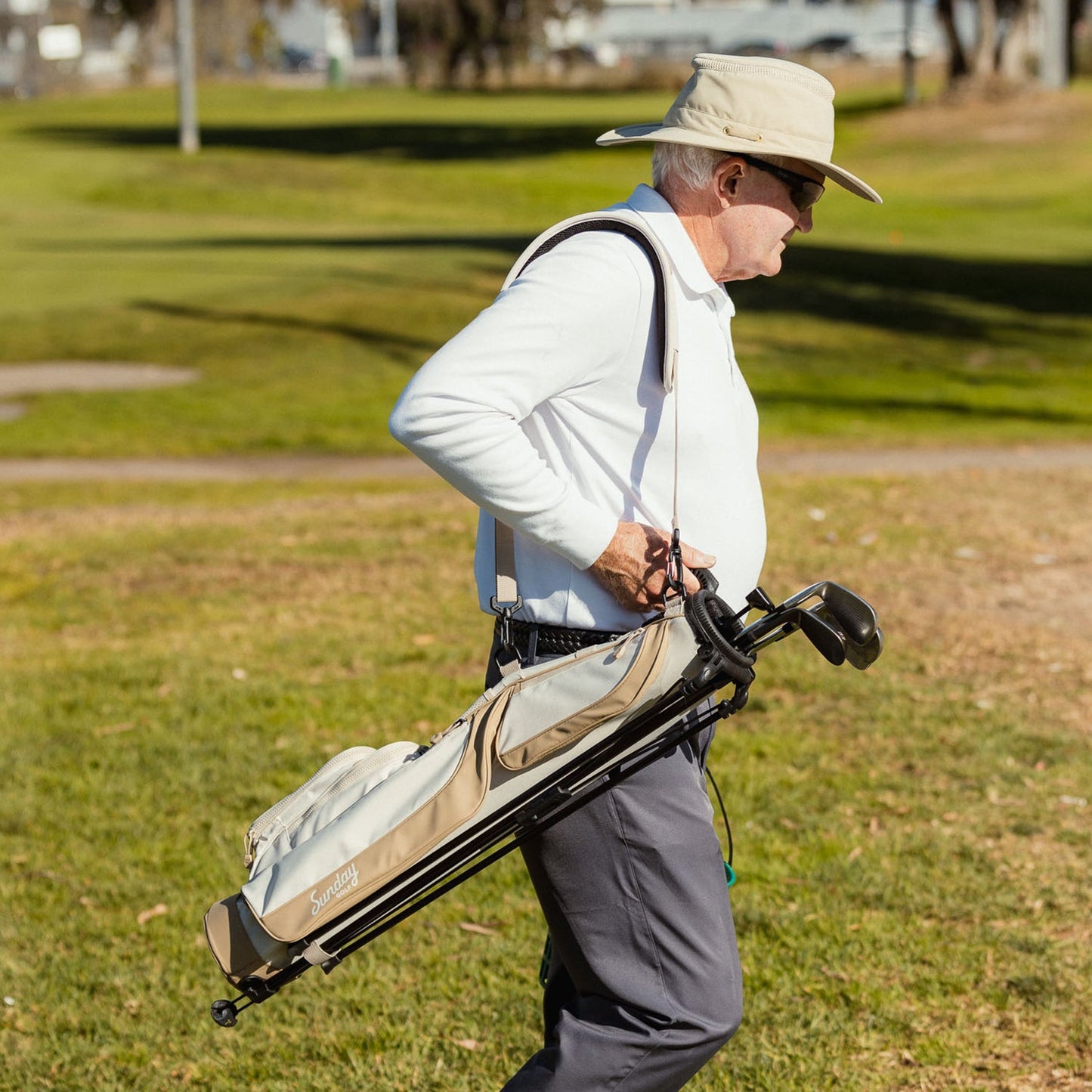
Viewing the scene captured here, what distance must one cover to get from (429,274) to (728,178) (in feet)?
64.4

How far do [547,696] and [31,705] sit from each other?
435 cm

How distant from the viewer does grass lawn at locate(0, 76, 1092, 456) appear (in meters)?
14.6

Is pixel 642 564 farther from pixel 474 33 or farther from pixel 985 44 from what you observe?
pixel 474 33

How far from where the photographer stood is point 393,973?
441 centimetres

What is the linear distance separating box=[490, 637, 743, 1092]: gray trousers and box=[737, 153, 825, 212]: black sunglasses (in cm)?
100

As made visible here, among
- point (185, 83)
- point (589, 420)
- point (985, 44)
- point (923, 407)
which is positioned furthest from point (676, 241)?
point (985, 44)

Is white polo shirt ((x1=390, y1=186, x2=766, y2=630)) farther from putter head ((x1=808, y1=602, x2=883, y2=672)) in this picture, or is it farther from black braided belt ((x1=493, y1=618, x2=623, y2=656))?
putter head ((x1=808, y1=602, x2=883, y2=672))

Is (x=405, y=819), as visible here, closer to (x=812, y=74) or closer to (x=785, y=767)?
(x=812, y=74)

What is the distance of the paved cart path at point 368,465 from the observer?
38.0 feet

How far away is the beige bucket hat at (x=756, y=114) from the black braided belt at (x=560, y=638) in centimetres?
85

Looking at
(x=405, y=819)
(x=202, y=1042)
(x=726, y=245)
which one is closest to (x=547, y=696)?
(x=405, y=819)

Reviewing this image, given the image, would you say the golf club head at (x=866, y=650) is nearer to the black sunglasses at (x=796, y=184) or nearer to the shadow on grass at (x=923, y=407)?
the black sunglasses at (x=796, y=184)

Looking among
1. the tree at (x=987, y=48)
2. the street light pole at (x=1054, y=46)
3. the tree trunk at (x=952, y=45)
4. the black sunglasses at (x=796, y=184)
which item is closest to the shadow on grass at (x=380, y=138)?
the tree trunk at (x=952, y=45)

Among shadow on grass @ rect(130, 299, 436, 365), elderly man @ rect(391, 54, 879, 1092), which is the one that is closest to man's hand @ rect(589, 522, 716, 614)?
elderly man @ rect(391, 54, 879, 1092)
